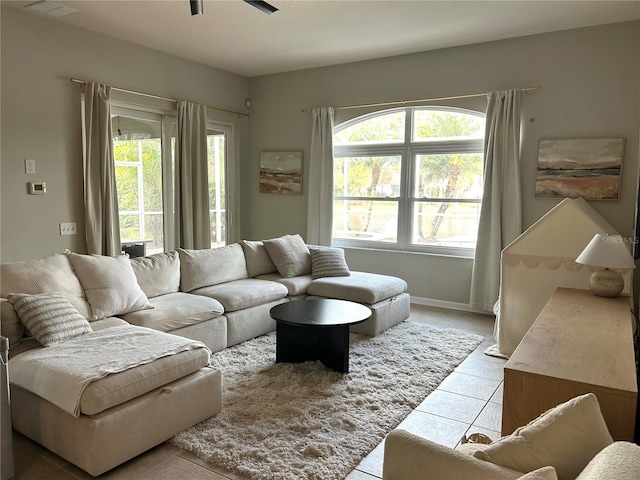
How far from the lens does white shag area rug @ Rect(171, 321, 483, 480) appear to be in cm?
228

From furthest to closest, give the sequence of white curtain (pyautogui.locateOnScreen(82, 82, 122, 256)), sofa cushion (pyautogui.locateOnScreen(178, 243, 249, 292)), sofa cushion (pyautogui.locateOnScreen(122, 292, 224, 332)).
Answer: white curtain (pyautogui.locateOnScreen(82, 82, 122, 256)) < sofa cushion (pyautogui.locateOnScreen(178, 243, 249, 292)) < sofa cushion (pyautogui.locateOnScreen(122, 292, 224, 332))

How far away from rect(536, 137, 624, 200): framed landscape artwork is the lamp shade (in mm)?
1607

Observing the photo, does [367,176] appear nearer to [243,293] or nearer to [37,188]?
[243,293]

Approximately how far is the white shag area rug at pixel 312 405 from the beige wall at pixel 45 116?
220 cm

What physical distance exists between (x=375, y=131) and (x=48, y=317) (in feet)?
14.0

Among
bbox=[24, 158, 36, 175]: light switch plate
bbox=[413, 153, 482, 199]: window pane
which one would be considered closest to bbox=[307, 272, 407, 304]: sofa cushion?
bbox=[413, 153, 482, 199]: window pane

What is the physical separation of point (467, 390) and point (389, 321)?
1.33 m

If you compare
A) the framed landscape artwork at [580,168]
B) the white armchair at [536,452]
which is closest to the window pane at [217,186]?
the framed landscape artwork at [580,168]

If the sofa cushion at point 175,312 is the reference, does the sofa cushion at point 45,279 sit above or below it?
above

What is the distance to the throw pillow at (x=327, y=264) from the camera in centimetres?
475

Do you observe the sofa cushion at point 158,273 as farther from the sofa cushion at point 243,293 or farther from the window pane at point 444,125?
the window pane at point 444,125

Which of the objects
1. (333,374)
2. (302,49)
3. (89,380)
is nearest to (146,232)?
(302,49)

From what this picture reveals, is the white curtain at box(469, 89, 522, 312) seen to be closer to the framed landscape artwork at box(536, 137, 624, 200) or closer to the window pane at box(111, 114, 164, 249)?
the framed landscape artwork at box(536, 137, 624, 200)

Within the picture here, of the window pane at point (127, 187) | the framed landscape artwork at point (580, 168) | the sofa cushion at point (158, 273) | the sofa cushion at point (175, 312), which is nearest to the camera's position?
the sofa cushion at point (175, 312)
